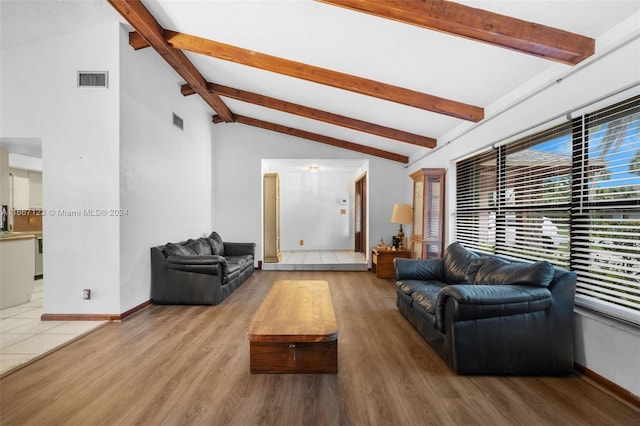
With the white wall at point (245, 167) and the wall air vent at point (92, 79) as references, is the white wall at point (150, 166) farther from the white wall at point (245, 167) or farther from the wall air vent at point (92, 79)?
the white wall at point (245, 167)

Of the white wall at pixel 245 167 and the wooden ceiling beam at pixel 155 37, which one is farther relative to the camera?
the white wall at pixel 245 167

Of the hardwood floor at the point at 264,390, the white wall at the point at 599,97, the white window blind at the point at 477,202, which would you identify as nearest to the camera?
the hardwood floor at the point at 264,390

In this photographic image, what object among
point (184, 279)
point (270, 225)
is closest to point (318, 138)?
point (270, 225)

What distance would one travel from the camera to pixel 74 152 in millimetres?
3521

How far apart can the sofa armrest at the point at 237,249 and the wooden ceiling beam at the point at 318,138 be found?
2.64m

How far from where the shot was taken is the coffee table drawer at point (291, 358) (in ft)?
7.66

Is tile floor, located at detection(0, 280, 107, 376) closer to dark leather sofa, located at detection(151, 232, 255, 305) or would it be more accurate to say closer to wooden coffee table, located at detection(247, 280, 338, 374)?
dark leather sofa, located at detection(151, 232, 255, 305)

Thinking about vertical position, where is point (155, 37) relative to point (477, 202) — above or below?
above

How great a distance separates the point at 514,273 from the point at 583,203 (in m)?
0.76

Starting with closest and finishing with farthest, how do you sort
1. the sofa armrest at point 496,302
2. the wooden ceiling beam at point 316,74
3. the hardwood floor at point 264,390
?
the hardwood floor at point 264,390 < the sofa armrest at point 496,302 < the wooden ceiling beam at point 316,74

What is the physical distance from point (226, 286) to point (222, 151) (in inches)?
138

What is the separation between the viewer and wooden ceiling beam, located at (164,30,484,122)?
3605mm

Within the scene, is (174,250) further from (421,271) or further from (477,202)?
(477,202)

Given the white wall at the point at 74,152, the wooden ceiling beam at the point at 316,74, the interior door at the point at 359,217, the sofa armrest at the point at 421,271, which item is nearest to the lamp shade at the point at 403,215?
the sofa armrest at the point at 421,271
